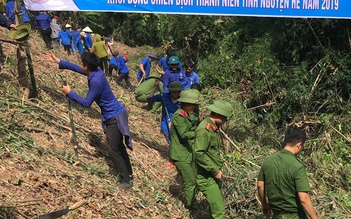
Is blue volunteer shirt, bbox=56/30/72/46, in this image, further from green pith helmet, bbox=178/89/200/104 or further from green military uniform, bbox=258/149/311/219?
green military uniform, bbox=258/149/311/219

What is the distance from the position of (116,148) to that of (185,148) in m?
0.96

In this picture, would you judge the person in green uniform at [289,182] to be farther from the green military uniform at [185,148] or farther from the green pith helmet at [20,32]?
the green pith helmet at [20,32]

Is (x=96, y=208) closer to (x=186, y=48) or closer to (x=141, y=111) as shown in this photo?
(x=141, y=111)

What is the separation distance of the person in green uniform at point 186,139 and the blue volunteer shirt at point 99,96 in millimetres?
791

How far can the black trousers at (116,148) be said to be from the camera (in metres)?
5.92

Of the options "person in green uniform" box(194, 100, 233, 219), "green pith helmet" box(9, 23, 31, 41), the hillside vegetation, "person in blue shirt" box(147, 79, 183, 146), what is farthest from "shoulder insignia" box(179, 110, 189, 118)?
"green pith helmet" box(9, 23, 31, 41)

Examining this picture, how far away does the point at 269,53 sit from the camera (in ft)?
36.6

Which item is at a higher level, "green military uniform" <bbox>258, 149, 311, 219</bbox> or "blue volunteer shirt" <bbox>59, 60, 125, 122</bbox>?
"blue volunteer shirt" <bbox>59, 60, 125, 122</bbox>

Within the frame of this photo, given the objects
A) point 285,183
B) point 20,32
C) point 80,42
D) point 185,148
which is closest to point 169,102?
point 185,148

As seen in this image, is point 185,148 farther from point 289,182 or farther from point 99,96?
point 289,182

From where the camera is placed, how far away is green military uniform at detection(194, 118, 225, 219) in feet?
17.5

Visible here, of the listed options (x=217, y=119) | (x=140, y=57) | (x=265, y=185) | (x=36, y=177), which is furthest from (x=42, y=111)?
(x=140, y=57)

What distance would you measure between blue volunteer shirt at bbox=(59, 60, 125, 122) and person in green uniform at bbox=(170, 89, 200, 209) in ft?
2.59

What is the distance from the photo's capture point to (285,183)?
4.30 meters
